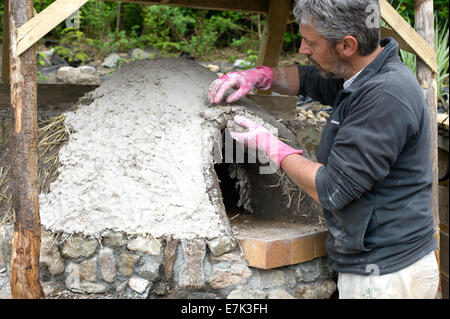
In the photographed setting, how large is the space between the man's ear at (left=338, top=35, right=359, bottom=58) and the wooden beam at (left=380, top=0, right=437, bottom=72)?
87cm

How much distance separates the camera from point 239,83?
3.22 m

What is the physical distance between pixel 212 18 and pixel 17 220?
6168mm

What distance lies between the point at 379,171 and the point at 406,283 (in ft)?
1.95

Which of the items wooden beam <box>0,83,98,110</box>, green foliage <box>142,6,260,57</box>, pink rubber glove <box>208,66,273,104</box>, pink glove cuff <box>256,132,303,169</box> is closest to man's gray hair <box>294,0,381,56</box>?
pink glove cuff <box>256,132,303,169</box>

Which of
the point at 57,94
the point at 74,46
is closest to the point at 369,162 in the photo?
the point at 57,94

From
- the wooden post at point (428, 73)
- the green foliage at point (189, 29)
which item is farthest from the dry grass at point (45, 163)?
the green foliage at point (189, 29)

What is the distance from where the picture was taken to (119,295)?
2732 millimetres

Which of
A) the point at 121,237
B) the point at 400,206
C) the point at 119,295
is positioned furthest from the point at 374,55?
the point at 119,295

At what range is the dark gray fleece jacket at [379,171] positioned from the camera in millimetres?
2104

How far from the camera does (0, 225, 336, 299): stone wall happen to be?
2.69 metres

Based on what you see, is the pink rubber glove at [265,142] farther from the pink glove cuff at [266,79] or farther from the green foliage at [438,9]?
the green foliage at [438,9]

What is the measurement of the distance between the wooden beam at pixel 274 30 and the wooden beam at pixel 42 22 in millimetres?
2483

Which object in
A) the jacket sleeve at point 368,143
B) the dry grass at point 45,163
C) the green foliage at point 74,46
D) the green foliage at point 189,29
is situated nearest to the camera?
the jacket sleeve at point 368,143

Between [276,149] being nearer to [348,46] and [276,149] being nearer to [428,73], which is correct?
[348,46]
